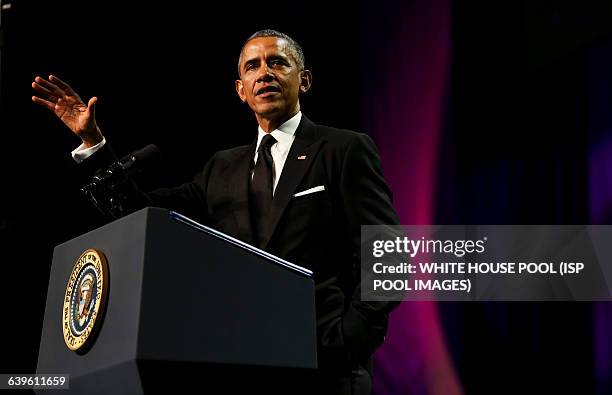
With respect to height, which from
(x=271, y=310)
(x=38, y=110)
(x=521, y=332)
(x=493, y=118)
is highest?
(x=493, y=118)

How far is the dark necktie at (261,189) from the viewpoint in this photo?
5.85 ft

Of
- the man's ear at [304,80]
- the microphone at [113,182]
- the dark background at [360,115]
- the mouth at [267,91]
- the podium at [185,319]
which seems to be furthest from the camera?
the dark background at [360,115]

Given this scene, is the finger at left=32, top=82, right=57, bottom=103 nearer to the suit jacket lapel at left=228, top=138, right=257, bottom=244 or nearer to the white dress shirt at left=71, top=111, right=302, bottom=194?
the white dress shirt at left=71, top=111, right=302, bottom=194

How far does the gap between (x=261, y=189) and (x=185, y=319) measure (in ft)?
2.36

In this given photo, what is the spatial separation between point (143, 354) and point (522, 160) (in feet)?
10.3

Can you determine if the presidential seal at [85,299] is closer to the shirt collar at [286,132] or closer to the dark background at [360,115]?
the shirt collar at [286,132]

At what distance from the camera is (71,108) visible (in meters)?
1.86

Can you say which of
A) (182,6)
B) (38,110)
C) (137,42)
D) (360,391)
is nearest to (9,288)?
(38,110)

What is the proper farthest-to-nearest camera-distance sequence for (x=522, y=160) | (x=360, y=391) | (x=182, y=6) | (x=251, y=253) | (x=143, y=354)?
(x=522, y=160) → (x=182, y=6) → (x=360, y=391) → (x=251, y=253) → (x=143, y=354)

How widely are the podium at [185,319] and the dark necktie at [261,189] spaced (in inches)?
16.0

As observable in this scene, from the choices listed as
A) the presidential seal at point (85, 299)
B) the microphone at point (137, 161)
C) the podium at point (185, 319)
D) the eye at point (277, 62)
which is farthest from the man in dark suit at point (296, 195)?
the presidential seal at point (85, 299)

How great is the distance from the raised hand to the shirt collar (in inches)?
16.7

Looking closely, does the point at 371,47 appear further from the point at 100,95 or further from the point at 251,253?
the point at 251,253

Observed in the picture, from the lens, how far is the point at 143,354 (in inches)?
42.9
